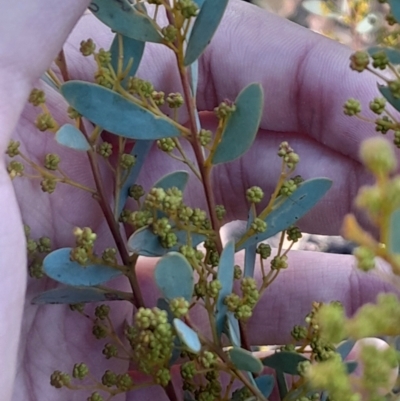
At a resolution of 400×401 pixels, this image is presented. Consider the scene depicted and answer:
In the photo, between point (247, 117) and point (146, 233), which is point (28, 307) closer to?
point (146, 233)

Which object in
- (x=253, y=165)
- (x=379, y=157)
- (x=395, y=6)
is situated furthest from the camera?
(x=253, y=165)

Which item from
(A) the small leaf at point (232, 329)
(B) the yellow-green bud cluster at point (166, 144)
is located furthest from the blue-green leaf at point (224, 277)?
(B) the yellow-green bud cluster at point (166, 144)

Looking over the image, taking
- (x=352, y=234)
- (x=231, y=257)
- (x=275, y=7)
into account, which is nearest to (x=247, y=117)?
(x=231, y=257)

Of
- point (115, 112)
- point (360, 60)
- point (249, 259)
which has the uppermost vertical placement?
point (360, 60)

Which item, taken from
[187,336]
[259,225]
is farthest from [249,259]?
[187,336]

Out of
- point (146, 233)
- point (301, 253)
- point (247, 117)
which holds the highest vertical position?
point (247, 117)

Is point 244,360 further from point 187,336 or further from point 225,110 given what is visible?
point 225,110
